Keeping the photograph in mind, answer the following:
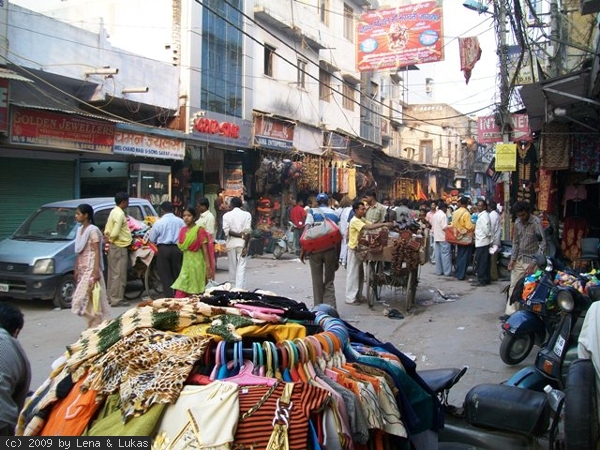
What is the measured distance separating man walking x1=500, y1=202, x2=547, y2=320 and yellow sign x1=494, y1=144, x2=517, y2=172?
18.1ft

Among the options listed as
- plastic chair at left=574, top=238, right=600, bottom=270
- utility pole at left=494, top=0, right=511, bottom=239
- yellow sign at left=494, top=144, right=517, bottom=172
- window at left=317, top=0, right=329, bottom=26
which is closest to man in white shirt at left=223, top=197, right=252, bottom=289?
plastic chair at left=574, top=238, right=600, bottom=270

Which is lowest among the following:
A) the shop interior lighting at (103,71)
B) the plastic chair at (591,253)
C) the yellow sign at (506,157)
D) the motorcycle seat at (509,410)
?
the motorcycle seat at (509,410)

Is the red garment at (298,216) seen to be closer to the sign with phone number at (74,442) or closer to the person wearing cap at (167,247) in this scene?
the person wearing cap at (167,247)

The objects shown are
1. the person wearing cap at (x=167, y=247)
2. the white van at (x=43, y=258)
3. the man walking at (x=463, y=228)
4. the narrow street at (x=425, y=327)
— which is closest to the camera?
the narrow street at (x=425, y=327)

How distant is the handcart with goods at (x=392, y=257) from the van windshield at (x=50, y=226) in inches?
204

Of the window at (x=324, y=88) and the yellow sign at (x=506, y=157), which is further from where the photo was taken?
the window at (x=324, y=88)

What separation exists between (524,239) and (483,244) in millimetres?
4109

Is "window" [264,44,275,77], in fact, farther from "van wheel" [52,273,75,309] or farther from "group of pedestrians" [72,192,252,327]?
"van wheel" [52,273,75,309]

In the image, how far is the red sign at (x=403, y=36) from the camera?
16.6m

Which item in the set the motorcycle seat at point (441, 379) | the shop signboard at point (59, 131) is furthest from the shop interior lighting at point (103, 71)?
the motorcycle seat at point (441, 379)

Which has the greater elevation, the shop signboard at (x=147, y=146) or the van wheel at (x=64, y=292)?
the shop signboard at (x=147, y=146)

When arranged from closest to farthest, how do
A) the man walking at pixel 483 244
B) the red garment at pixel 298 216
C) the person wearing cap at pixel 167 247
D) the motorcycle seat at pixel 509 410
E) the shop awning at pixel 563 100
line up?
the motorcycle seat at pixel 509 410 < the shop awning at pixel 563 100 < the person wearing cap at pixel 167 247 < the man walking at pixel 483 244 < the red garment at pixel 298 216

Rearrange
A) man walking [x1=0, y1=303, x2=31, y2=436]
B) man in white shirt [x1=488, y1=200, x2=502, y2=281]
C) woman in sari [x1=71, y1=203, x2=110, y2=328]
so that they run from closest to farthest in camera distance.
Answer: man walking [x1=0, y1=303, x2=31, y2=436]
woman in sari [x1=71, y1=203, x2=110, y2=328]
man in white shirt [x1=488, y1=200, x2=502, y2=281]

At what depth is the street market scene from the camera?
7.64 ft
